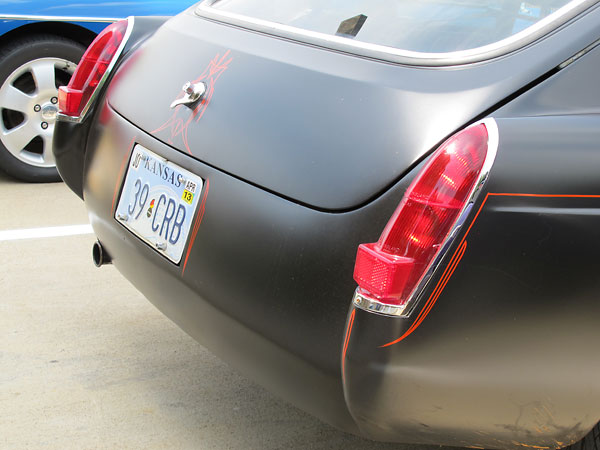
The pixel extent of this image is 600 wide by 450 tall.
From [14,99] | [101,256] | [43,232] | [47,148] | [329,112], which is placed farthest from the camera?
[47,148]

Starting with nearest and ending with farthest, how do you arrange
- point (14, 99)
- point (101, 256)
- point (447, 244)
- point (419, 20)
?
point (447, 244), point (419, 20), point (101, 256), point (14, 99)

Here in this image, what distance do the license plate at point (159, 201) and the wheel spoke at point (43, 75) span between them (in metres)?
2.47

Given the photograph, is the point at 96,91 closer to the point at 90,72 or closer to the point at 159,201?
the point at 90,72

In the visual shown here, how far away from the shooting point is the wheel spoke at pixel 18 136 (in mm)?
4414

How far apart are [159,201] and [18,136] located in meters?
2.68

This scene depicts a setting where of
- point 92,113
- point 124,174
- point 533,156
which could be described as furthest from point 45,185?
point 533,156

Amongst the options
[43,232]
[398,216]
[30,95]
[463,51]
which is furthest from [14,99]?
[398,216]

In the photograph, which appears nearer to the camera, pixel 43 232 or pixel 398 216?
pixel 398 216

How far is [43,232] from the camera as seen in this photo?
3.86 metres

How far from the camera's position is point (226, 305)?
6.14 feet

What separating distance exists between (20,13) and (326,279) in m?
3.37

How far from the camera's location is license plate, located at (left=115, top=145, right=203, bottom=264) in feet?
6.56

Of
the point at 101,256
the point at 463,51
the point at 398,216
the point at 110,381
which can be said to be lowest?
the point at 110,381

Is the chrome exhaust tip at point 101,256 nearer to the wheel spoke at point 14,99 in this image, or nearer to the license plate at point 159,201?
the license plate at point 159,201
